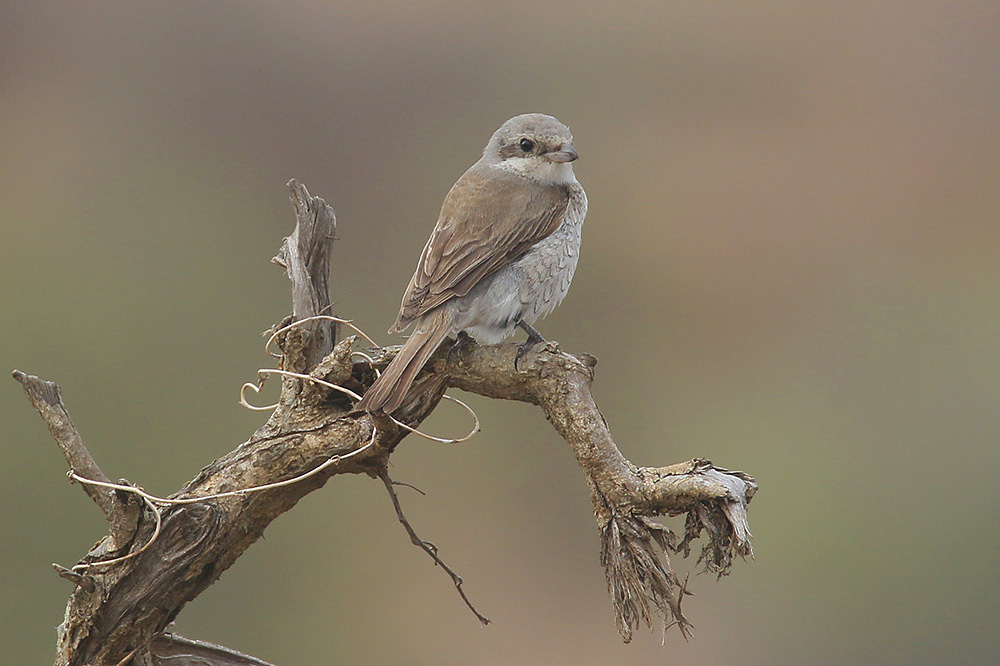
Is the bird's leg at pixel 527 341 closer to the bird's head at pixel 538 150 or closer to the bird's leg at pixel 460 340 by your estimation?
the bird's leg at pixel 460 340

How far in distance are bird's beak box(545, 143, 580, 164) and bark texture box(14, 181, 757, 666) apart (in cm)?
52

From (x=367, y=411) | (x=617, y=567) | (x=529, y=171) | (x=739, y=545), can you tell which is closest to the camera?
(x=739, y=545)

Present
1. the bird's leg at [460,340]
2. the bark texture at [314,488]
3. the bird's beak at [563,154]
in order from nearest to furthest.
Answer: the bark texture at [314,488] < the bird's leg at [460,340] < the bird's beak at [563,154]

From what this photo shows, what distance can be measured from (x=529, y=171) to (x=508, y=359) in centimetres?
58

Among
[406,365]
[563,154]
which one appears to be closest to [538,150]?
[563,154]

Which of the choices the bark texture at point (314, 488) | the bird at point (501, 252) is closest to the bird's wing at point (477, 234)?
the bird at point (501, 252)

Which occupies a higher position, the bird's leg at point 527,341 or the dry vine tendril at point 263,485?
the bird's leg at point 527,341

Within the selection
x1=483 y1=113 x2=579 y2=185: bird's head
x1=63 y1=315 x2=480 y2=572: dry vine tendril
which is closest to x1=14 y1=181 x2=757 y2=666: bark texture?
x1=63 y1=315 x2=480 y2=572: dry vine tendril

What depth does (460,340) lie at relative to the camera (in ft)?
5.98

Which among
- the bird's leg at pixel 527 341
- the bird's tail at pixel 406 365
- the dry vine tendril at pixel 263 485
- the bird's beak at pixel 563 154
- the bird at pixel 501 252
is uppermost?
the bird's beak at pixel 563 154

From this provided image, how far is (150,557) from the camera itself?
166cm

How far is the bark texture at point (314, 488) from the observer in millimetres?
1516

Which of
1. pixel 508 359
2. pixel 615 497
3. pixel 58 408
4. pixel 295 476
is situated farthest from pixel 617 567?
pixel 58 408

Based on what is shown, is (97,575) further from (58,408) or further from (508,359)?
(508,359)
